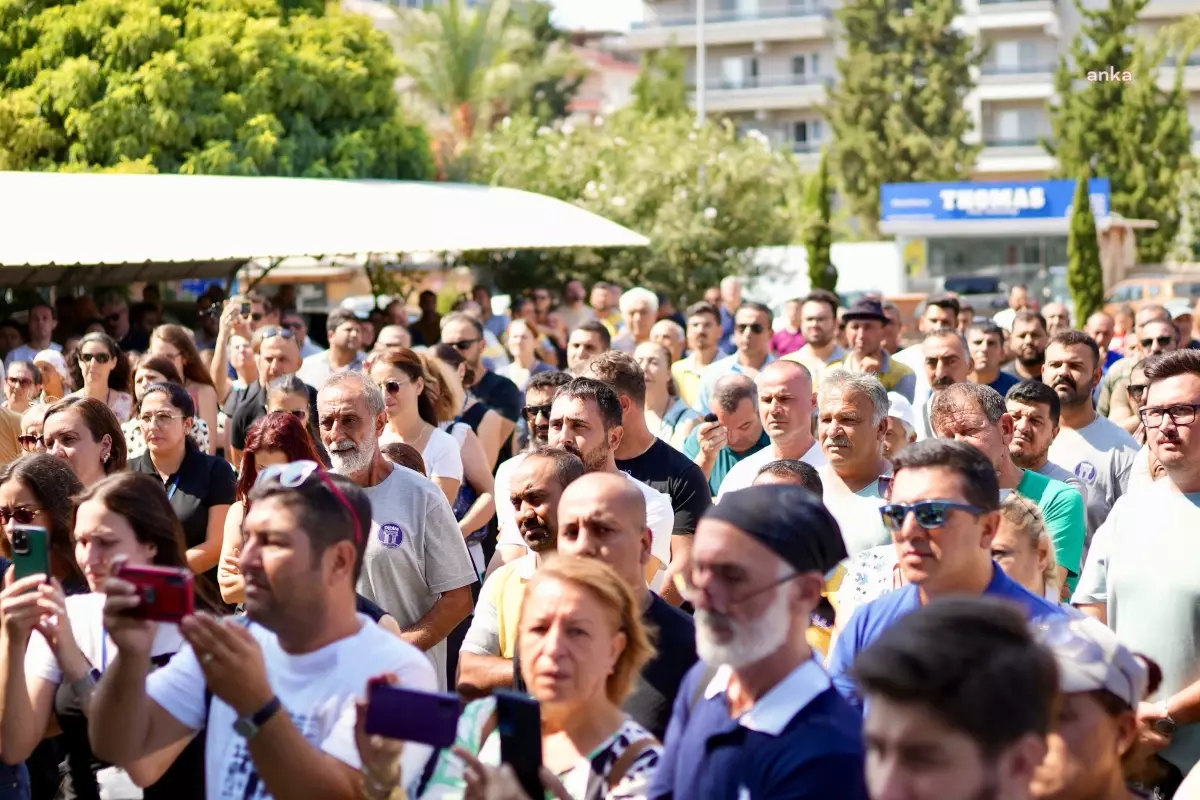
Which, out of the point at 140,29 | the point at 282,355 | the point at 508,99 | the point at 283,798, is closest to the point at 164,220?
the point at 140,29

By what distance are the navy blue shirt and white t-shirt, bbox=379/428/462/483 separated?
14.8ft

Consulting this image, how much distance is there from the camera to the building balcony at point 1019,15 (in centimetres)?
6900

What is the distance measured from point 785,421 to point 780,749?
13.7ft

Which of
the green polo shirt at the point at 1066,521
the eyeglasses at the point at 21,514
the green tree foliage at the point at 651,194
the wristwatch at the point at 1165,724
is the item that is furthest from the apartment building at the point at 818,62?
the eyeglasses at the point at 21,514

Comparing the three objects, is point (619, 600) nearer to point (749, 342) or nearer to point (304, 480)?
point (304, 480)

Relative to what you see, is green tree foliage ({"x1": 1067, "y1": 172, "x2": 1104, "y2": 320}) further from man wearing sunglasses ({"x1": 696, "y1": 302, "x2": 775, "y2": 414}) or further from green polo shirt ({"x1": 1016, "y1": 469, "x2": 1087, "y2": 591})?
green polo shirt ({"x1": 1016, "y1": 469, "x2": 1087, "y2": 591})

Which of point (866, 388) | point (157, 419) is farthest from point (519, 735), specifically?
point (157, 419)

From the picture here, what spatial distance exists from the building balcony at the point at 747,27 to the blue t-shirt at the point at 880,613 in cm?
7003

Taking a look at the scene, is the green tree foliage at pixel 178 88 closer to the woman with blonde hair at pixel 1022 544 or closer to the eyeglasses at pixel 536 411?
the eyeglasses at pixel 536 411

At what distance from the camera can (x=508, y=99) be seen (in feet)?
204

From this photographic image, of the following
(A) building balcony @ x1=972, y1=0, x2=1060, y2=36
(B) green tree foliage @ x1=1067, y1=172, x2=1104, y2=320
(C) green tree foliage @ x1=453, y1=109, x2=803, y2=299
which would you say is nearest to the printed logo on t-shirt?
(C) green tree foliage @ x1=453, y1=109, x2=803, y2=299

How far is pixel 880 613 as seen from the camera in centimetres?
470

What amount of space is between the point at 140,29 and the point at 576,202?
10418 mm

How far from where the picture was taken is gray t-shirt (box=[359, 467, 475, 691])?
650cm
